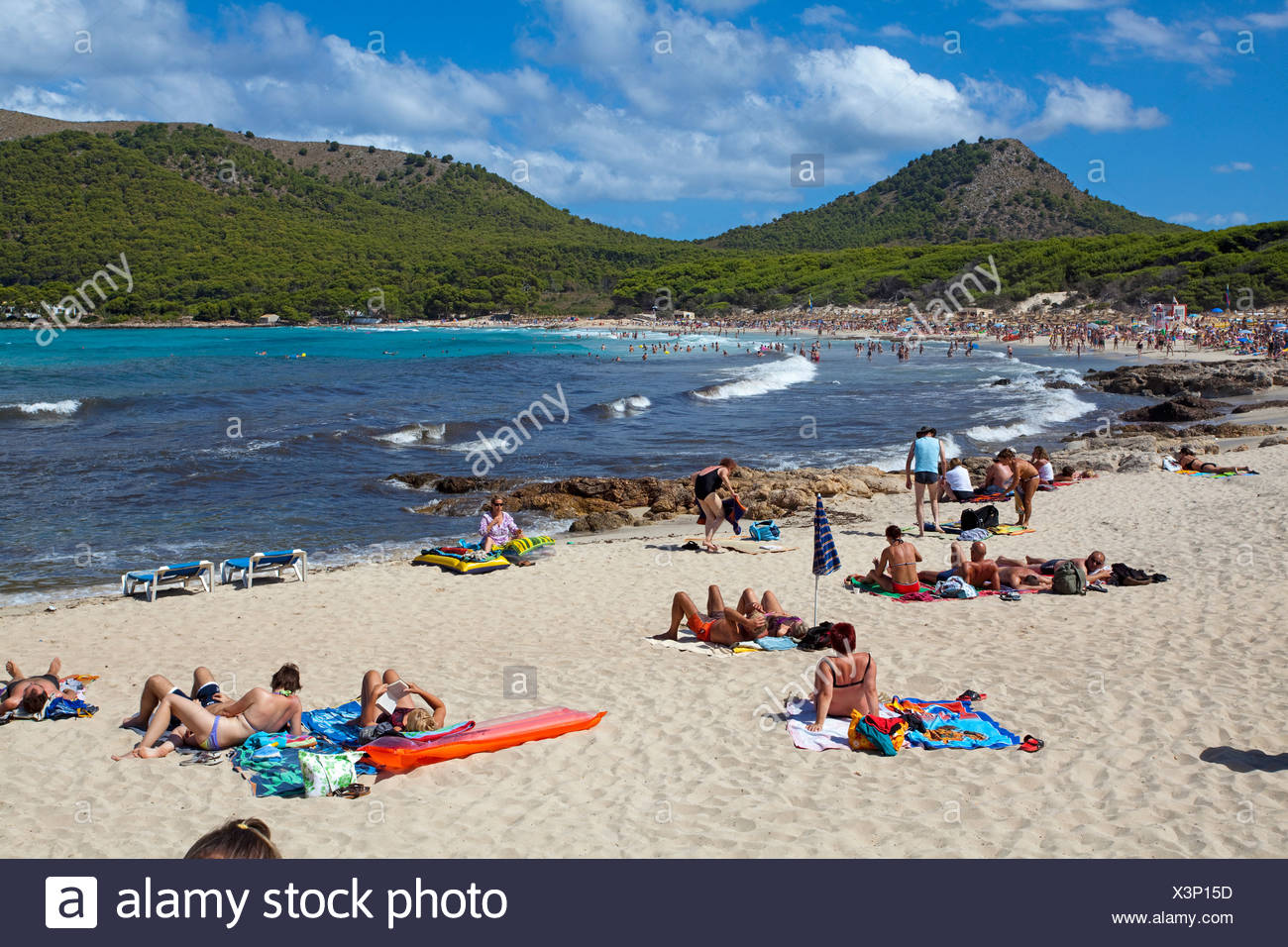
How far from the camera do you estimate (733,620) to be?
324 inches

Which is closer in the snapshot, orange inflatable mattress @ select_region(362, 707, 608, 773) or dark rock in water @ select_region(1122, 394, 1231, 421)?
orange inflatable mattress @ select_region(362, 707, 608, 773)

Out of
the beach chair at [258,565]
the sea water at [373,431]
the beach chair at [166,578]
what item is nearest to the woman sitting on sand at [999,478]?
the sea water at [373,431]

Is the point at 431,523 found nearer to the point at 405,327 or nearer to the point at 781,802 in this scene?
the point at 781,802

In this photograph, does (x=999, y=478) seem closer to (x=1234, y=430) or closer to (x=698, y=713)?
(x=698, y=713)

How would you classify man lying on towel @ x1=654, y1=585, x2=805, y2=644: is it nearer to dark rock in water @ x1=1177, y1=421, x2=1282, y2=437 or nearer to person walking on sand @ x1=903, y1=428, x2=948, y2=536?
person walking on sand @ x1=903, y1=428, x2=948, y2=536

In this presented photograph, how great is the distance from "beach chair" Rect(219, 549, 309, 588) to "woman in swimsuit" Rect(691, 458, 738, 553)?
532 cm

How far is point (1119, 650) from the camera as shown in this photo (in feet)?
25.0

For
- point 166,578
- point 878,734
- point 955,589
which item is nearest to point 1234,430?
point 955,589

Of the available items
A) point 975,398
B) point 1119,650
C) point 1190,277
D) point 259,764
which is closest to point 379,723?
point 259,764

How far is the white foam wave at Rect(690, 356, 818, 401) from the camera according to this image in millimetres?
38031

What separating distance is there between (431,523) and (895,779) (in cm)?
1139

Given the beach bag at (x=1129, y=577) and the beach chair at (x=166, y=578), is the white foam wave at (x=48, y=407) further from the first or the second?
the beach bag at (x=1129, y=577)

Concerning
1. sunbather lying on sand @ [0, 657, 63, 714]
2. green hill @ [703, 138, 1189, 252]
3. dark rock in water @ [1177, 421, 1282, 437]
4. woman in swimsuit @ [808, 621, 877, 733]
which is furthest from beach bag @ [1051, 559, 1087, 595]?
green hill @ [703, 138, 1189, 252]

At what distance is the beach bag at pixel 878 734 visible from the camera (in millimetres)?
5828
